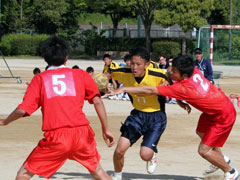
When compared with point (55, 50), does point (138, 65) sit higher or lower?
lower

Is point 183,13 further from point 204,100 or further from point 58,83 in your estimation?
point 58,83

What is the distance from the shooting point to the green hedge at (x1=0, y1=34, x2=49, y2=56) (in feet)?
163

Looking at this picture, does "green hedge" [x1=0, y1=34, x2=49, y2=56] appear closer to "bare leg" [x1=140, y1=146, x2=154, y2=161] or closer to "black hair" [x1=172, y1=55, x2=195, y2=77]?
"bare leg" [x1=140, y1=146, x2=154, y2=161]

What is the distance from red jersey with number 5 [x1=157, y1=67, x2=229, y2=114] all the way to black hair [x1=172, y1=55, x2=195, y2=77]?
0.28ft

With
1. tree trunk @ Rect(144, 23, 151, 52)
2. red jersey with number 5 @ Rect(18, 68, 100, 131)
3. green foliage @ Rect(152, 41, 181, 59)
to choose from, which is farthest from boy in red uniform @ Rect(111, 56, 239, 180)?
tree trunk @ Rect(144, 23, 151, 52)

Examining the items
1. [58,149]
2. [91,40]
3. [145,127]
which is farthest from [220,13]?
[58,149]

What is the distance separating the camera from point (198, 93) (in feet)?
21.2

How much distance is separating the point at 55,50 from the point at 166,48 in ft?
133

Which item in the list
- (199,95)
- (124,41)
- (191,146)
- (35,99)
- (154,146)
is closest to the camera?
(35,99)

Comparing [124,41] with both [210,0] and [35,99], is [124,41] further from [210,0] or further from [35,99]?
[35,99]

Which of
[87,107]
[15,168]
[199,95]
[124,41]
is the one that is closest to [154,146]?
[199,95]

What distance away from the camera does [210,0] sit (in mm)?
44688

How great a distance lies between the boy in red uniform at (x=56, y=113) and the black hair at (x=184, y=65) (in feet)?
5.78

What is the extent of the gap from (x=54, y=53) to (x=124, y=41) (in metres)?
45.2
